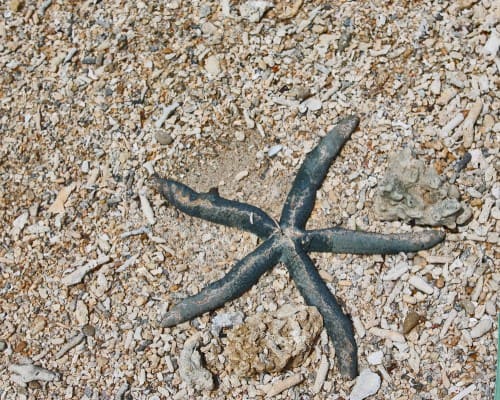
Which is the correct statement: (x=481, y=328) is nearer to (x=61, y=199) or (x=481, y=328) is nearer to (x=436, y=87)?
(x=436, y=87)

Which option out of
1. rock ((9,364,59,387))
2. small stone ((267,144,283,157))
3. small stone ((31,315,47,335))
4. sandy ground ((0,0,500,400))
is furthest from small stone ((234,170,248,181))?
rock ((9,364,59,387))

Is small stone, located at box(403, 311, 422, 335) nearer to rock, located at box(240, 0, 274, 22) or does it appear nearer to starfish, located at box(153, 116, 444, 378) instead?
starfish, located at box(153, 116, 444, 378)

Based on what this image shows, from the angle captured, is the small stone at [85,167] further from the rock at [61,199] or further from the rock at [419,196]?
the rock at [419,196]

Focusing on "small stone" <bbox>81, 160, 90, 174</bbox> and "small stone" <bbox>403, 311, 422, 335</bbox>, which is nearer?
"small stone" <bbox>403, 311, 422, 335</bbox>

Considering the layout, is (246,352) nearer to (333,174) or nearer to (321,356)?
(321,356)

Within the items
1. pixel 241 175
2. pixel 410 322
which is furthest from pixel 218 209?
pixel 410 322

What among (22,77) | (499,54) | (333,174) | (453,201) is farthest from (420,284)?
(22,77)
